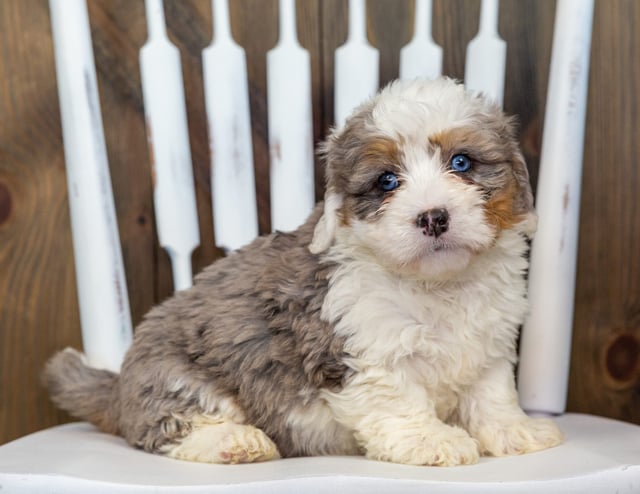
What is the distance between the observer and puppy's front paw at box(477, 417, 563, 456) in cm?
121

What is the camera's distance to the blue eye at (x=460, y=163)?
3.89 feet

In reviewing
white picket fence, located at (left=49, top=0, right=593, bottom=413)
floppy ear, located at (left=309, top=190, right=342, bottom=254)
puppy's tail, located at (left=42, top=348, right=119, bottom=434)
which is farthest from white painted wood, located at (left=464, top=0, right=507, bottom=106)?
puppy's tail, located at (left=42, top=348, right=119, bottom=434)

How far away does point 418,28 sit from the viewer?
5.05 ft

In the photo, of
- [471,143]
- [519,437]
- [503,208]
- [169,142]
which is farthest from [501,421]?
[169,142]

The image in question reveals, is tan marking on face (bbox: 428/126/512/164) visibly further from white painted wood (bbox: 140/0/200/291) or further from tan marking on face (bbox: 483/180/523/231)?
white painted wood (bbox: 140/0/200/291)

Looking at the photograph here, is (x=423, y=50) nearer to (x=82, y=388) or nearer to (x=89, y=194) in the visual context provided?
(x=89, y=194)

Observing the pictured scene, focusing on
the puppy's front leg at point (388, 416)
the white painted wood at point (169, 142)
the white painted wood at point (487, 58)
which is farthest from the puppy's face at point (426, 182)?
the white painted wood at point (169, 142)

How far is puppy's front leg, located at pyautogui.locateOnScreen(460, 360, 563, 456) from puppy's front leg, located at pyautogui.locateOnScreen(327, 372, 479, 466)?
0.22ft

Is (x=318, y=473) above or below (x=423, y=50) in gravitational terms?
below

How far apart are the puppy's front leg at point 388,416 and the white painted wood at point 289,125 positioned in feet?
1.56

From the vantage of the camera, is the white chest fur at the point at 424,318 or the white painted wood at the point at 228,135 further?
the white painted wood at the point at 228,135

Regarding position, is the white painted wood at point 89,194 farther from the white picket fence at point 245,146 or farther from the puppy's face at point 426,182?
the puppy's face at point 426,182

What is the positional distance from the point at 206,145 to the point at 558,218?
813 mm

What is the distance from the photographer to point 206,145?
5.87ft
